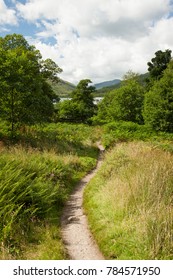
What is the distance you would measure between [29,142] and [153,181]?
418 inches

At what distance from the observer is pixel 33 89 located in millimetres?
17953

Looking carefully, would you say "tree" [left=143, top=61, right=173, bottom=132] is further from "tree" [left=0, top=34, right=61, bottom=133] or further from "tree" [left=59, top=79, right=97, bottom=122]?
"tree" [left=59, top=79, right=97, bottom=122]

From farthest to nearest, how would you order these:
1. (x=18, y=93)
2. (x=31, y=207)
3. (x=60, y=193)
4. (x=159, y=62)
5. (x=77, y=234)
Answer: (x=159, y=62)
(x=18, y=93)
(x=60, y=193)
(x=31, y=207)
(x=77, y=234)

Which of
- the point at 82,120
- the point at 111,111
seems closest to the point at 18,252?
the point at 111,111

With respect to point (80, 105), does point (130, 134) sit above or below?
below

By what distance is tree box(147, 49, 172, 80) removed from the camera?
40.8 meters

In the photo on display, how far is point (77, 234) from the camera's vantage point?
7.07 m

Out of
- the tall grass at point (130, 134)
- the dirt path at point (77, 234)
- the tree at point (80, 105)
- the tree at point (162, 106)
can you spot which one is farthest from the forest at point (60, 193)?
the tree at point (80, 105)

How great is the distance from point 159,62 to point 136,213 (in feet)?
127

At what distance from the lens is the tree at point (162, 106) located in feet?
73.3

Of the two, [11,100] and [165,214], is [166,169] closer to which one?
[165,214]

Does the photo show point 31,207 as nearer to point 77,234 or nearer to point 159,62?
point 77,234

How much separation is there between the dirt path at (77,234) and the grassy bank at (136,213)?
0.67 ft

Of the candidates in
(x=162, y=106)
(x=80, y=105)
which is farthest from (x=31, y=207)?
(x=80, y=105)
